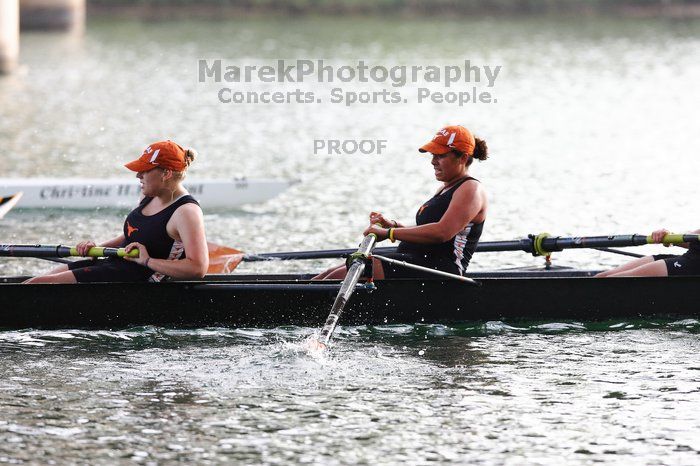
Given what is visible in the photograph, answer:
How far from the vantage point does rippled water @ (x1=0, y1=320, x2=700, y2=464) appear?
8.92 metres

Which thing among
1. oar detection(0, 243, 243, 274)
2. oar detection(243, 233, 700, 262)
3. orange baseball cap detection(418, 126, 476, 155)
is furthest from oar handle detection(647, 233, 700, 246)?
oar detection(0, 243, 243, 274)

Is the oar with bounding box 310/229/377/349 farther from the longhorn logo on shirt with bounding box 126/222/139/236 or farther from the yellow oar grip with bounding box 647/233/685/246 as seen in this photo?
the yellow oar grip with bounding box 647/233/685/246

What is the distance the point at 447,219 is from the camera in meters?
11.3

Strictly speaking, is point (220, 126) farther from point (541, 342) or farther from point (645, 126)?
point (541, 342)

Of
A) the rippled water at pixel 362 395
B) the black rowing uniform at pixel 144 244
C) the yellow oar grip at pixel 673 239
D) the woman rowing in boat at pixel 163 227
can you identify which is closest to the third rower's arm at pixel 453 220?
the rippled water at pixel 362 395

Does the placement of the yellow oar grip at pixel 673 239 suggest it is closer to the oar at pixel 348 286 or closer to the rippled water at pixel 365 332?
the rippled water at pixel 365 332

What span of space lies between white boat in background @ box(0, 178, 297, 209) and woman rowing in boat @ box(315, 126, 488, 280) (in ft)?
22.6

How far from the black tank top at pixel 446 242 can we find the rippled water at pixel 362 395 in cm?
62

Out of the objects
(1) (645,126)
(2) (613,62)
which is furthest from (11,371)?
(2) (613,62)

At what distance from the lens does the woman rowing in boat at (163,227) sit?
1073 cm

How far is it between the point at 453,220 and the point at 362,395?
195 cm

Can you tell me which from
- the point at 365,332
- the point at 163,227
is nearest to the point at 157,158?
the point at 163,227

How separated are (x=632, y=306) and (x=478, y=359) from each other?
1.60m

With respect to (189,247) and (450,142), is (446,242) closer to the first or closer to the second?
(450,142)
